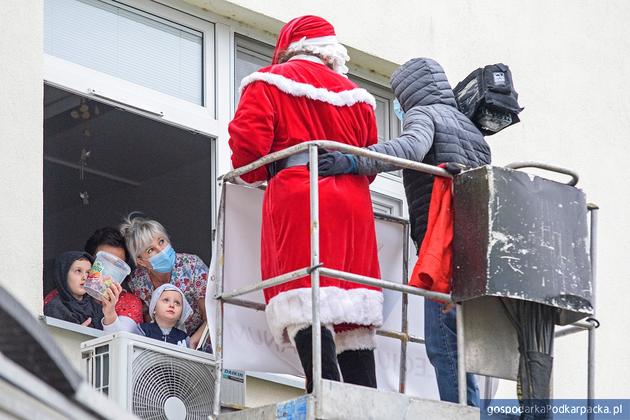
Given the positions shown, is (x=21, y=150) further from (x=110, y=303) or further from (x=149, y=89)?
(x=149, y=89)

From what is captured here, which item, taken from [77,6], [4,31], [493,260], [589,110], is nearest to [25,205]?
[4,31]

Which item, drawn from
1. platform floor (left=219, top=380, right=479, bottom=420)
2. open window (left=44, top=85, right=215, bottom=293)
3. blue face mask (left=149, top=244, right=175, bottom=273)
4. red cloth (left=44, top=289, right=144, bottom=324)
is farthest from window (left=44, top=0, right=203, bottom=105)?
platform floor (left=219, top=380, right=479, bottom=420)

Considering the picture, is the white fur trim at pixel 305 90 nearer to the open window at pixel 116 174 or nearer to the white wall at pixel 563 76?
the open window at pixel 116 174

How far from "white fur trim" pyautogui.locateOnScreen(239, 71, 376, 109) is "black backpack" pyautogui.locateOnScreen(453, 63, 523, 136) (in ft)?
2.42

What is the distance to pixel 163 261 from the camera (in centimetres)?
728

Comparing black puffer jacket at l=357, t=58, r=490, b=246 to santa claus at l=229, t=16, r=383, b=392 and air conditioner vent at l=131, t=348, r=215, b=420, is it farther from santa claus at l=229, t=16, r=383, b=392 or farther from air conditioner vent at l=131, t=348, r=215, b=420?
air conditioner vent at l=131, t=348, r=215, b=420

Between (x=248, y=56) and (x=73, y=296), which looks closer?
(x=73, y=296)

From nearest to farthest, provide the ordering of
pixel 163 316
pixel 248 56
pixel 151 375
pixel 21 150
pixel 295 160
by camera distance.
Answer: pixel 295 160 < pixel 151 375 < pixel 21 150 < pixel 163 316 < pixel 248 56

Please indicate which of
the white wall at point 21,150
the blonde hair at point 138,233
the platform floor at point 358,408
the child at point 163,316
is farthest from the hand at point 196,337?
the platform floor at point 358,408

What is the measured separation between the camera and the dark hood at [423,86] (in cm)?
636

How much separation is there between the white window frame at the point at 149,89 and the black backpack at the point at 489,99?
1.56m

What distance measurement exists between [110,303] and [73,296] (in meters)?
0.18

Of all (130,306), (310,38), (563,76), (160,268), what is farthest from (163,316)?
(563,76)

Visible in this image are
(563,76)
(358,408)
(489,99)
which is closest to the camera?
(358,408)
